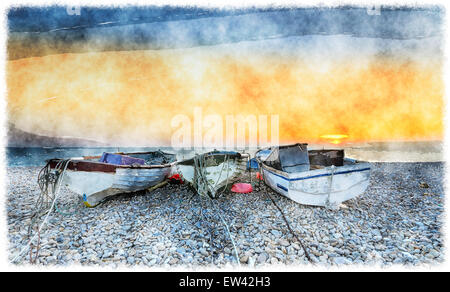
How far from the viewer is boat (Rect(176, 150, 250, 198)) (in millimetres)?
8320

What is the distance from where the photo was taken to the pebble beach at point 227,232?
14.5 ft

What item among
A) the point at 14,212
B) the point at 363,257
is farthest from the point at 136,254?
the point at 14,212

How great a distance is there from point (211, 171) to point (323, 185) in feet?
14.3

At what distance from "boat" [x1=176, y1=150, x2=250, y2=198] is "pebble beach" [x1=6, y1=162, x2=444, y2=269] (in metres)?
0.49

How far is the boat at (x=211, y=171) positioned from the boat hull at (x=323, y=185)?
8.24 ft

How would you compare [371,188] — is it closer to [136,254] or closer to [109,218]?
[136,254]

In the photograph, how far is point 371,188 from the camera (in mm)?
10562

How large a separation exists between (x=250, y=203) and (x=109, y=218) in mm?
5019

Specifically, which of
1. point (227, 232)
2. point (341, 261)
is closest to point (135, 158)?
point (227, 232)

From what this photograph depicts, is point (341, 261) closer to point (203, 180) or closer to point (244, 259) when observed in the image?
point (244, 259)

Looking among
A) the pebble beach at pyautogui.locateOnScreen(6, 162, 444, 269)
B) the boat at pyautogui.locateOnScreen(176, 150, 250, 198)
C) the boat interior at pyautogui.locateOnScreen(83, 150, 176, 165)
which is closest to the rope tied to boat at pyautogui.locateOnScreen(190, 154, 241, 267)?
the boat at pyautogui.locateOnScreen(176, 150, 250, 198)

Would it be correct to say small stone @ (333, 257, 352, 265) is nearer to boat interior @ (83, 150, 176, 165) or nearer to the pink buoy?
the pink buoy

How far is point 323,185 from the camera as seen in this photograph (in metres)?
7.00

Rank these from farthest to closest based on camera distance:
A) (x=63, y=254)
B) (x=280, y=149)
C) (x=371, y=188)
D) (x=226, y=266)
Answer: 1. (x=371, y=188)
2. (x=280, y=149)
3. (x=63, y=254)
4. (x=226, y=266)
